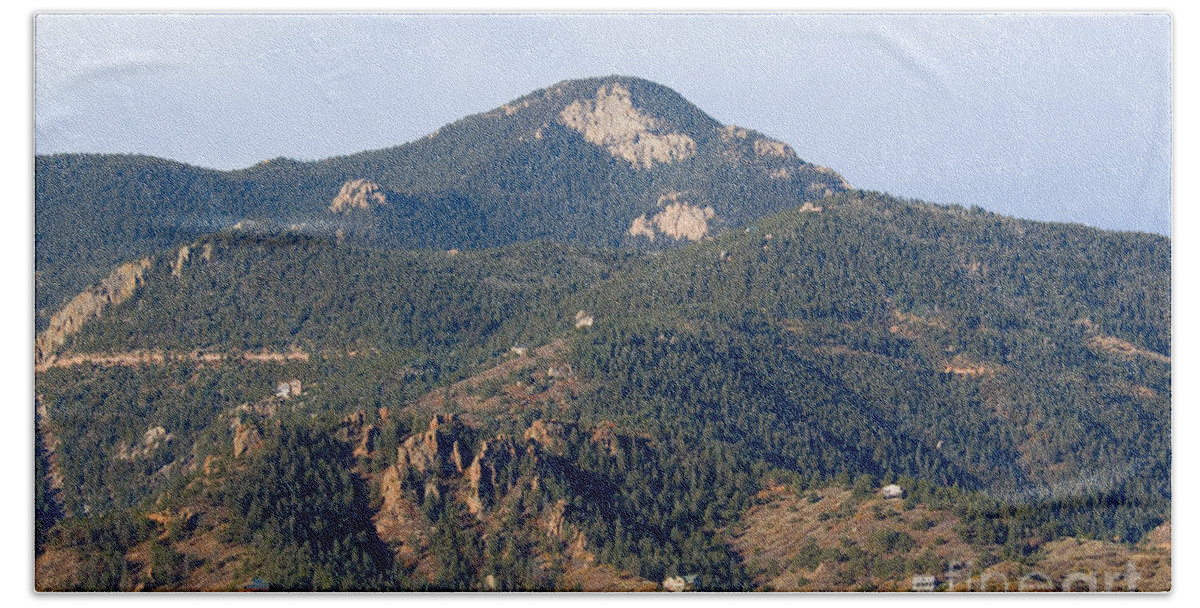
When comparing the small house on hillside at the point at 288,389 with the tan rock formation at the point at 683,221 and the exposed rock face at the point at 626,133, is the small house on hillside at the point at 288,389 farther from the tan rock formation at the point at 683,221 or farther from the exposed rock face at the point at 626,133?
the exposed rock face at the point at 626,133

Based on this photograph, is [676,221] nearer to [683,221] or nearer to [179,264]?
[683,221]

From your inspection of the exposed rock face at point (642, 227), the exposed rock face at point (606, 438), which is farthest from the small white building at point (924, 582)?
the exposed rock face at point (642, 227)

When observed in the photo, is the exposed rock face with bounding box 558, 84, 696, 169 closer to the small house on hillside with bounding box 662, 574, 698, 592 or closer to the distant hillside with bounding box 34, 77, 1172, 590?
the distant hillside with bounding box 34, 77, 1172, 590

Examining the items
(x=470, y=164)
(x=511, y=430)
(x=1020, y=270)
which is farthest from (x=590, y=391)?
(x=470, y=164)

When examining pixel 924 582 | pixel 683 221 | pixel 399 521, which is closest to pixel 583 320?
pixel 399 521

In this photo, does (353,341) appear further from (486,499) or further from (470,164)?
(470,164)

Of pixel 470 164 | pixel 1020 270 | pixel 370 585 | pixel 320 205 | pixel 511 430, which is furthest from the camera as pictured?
pixel 470 164

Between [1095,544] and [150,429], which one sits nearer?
[1095,544]
